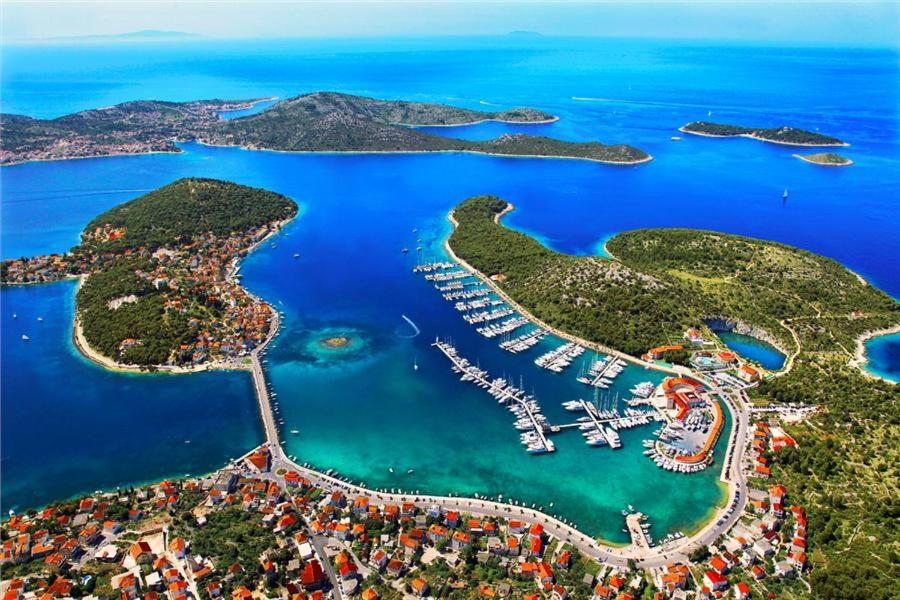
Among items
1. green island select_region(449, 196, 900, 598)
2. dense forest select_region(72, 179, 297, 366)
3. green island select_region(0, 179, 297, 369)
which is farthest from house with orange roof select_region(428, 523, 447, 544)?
dense forest select_region(72, 179, 297, 366)

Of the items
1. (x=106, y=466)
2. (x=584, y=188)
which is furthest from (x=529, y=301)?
(x=584, y=188)

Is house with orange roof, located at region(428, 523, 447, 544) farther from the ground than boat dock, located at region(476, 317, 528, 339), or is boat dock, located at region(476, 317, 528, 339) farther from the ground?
boat dock, located at region(476, 317, 528, 339)

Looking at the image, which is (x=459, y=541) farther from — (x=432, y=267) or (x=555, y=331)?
(x=432, y=267)

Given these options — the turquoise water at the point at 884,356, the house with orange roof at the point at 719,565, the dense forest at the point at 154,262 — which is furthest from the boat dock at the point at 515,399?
the turquoise water at the point at 884,356

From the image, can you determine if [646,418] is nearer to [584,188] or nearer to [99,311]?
[99,311]

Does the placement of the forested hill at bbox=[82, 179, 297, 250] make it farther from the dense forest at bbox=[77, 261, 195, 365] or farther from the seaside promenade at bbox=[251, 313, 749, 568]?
the seaside promenade at bbox=[251, 313, 749, 568]
